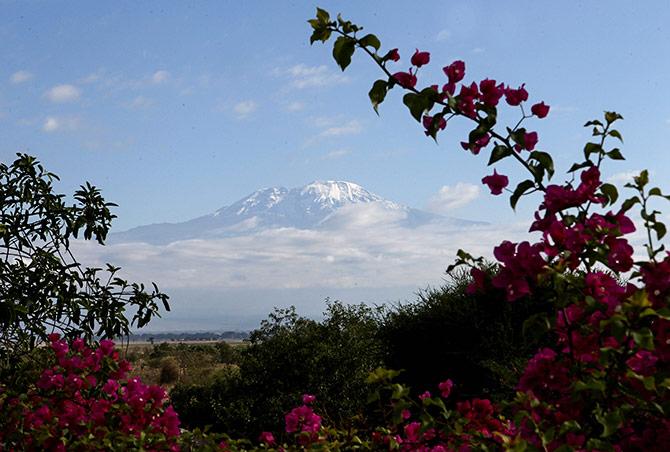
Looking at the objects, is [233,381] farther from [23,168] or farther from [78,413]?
[78,413]

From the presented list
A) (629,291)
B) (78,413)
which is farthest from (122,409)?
(629,291)

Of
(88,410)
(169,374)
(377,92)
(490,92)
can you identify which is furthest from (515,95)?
(169,374)

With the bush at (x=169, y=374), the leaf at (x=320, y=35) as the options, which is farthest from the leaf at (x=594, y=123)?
the bush at (x=169, y=374)

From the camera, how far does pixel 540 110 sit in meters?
3.26

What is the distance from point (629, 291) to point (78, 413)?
11.4 ft

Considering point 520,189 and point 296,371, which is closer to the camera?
point 520,189

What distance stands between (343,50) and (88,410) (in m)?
3.11

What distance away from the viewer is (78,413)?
15.4ft

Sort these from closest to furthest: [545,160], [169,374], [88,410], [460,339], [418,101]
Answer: [545,160] < [418,101] < [88,410] < [460,339] < [169,374]

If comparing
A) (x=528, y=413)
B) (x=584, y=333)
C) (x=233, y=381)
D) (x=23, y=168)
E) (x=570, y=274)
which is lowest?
(x=233, y=381)

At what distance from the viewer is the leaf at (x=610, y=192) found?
2.93m

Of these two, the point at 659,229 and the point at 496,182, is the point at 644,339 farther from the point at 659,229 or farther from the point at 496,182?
the point at 496,182

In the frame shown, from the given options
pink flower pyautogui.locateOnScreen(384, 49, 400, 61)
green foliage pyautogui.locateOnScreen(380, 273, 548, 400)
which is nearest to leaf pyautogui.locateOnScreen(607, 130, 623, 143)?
pink flower pyautogui.locateOnScreen(384, 49, 400, 61)

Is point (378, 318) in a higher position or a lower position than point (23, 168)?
lower
